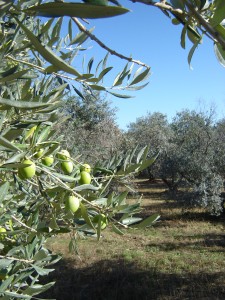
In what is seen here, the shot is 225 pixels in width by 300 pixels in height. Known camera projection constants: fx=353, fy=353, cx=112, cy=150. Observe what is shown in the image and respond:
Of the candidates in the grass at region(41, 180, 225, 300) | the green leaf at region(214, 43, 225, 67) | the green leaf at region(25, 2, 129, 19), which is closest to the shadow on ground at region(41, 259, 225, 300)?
the grass at region(41, 180, 225, 300)

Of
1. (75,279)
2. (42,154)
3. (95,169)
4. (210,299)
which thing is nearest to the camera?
(42,154)

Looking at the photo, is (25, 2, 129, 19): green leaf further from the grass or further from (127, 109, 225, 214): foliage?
(127, 109, 225, 214): foliage

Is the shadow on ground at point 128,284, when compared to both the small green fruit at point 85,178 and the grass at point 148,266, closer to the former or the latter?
the grass at point 148,266

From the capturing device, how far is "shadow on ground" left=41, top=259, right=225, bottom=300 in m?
5.81

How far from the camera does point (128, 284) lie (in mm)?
6277

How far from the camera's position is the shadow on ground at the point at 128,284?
19.1ft

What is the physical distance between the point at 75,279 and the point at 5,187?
6.24 m

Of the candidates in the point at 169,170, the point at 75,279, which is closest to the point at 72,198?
the point at 75,279

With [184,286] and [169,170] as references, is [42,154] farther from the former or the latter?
[169,170]

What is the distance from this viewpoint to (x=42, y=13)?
0.31m

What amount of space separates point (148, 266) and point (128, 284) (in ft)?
3.23

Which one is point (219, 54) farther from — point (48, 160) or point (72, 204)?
point (48, 160)

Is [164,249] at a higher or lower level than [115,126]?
lower

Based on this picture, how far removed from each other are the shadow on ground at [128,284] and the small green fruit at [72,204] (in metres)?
5.40
